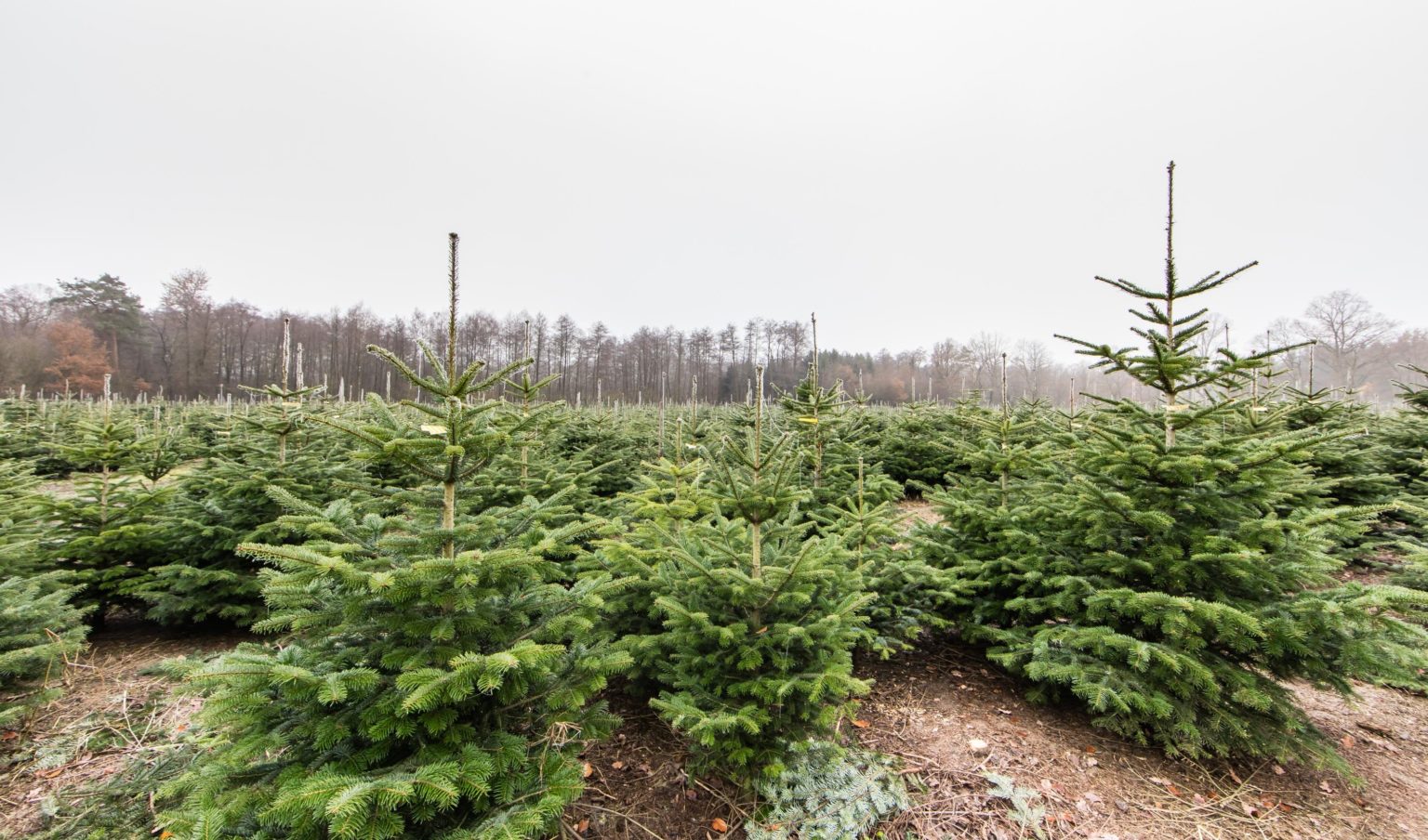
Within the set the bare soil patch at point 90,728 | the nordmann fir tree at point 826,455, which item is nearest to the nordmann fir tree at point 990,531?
the nordmann fir tree at point 826,455

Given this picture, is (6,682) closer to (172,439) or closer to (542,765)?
(542,765)

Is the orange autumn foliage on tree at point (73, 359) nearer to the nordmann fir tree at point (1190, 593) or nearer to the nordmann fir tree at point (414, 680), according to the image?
the nordmann fir tree at point (414, 680)

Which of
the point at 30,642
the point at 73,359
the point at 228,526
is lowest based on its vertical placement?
the point at 30,642

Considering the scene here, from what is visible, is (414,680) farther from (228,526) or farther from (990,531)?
(990,531)

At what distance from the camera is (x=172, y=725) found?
3301 millimetres

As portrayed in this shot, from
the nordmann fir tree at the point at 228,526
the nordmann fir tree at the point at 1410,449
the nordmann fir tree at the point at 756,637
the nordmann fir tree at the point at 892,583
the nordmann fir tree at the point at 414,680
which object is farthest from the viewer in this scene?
the nordmann fir tree at the point at 1410,449

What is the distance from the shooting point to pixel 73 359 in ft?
106

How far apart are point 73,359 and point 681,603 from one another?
49.8 m

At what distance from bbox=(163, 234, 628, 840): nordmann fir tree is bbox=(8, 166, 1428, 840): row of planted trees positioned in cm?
1

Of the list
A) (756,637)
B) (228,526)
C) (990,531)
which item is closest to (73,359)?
(228,526)

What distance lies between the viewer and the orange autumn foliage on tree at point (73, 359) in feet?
106

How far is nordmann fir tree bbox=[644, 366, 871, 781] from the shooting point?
2594 mm

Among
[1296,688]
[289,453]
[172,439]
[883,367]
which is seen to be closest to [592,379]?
[883,367]

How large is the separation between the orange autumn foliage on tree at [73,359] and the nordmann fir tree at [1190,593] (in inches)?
1970
